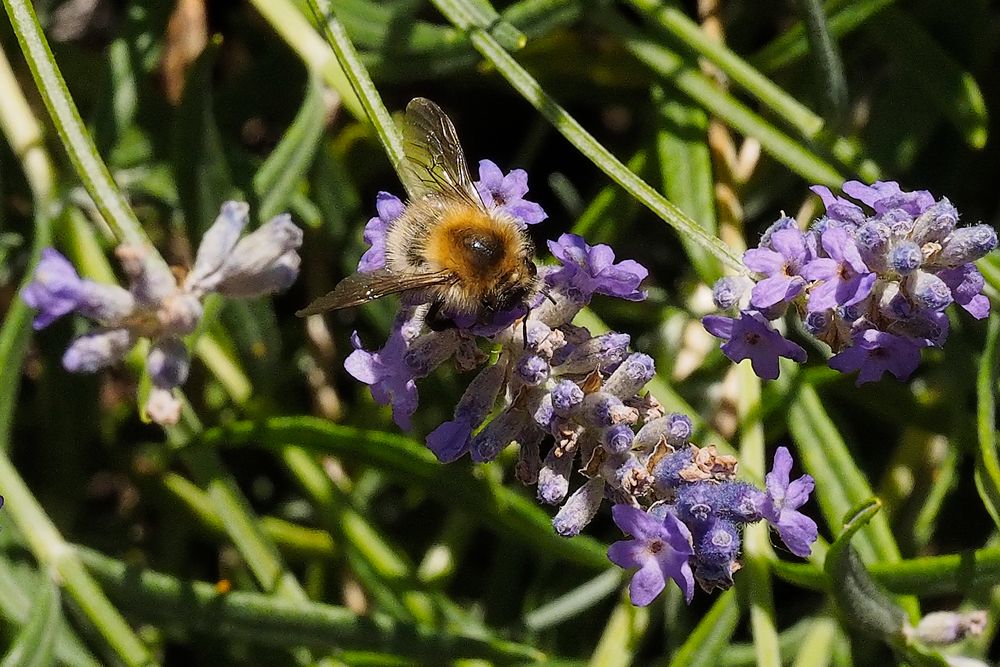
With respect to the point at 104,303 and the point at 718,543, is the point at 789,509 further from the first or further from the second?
the point at 104,303

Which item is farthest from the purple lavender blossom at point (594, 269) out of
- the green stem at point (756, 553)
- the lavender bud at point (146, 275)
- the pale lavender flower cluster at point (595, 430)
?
the green stem at point (756, 553)

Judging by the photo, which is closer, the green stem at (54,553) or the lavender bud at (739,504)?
the lavender bud at (739,504)

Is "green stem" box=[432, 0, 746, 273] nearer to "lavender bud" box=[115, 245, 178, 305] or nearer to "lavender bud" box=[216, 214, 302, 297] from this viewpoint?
"lavender bud" box=[216, 214, 302, 297]

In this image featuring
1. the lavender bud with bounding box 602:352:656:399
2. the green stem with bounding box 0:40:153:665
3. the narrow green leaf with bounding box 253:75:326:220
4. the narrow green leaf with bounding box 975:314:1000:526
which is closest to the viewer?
the lavender bud with bounding box 602:352:656:399

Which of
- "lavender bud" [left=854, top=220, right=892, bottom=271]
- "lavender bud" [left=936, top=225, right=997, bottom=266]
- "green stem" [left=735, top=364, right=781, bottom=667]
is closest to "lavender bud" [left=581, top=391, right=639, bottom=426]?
"lavender bud" [left=854, top=220, right=892, bottom=271]

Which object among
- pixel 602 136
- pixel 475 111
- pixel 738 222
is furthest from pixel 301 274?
pixel 738 222

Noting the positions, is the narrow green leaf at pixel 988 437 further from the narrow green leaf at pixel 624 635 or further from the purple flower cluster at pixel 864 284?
the narrow green leaf at pixel 624 635
